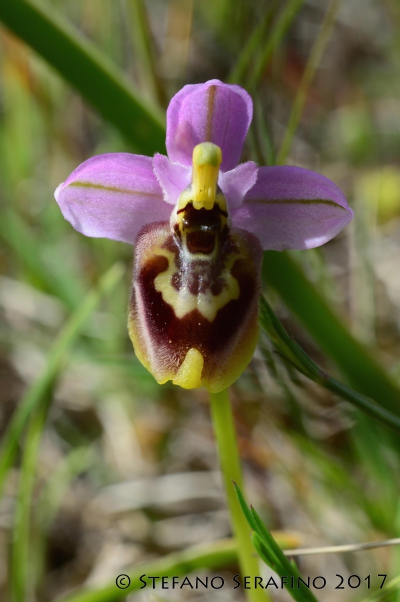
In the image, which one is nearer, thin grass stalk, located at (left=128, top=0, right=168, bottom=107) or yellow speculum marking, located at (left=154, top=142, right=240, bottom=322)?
yellow speculum marking, located at (left=154, top=142, right=240, bottom=322)

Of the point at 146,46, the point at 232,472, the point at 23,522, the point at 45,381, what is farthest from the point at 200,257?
the point at 146,46

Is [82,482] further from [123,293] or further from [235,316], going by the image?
[235,316]

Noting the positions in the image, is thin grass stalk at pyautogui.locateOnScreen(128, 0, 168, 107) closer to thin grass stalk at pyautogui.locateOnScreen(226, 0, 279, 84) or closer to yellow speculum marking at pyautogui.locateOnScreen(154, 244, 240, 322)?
thin grass stalk at pyautogui.locateOnScreen(226, 0, 279, 84)

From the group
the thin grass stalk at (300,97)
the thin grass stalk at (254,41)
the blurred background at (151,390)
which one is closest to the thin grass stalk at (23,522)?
the blurred background at (151,390)

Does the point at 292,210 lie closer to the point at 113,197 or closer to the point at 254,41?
the point at 113,197

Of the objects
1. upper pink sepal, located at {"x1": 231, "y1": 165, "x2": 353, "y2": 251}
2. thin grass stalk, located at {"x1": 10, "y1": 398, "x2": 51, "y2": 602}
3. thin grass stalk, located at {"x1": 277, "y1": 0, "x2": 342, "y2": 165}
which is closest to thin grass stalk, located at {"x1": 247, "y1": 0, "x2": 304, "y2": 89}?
thin grass stalk, located at {"x1": 277, "y1": 0, "x2": 342, "y2": 165}

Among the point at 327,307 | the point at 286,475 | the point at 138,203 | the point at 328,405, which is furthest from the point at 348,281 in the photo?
the point at 138,203
